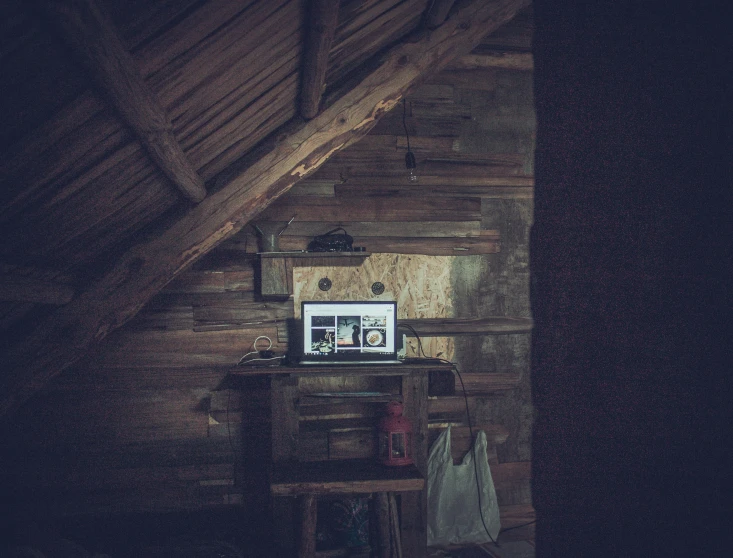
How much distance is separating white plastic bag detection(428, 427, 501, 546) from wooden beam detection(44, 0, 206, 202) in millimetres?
2557

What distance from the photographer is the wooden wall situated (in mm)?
3512

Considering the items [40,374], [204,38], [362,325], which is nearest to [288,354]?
[362,325]

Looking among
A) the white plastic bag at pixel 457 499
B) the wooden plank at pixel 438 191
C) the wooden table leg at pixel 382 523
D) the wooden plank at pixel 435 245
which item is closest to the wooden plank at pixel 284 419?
the wooden table leg at pixel 382 523

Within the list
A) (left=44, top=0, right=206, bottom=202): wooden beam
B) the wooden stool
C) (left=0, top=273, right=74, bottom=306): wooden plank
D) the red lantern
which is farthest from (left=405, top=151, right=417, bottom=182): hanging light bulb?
(left=0, top=273, right=74, bottom=306): wooden plank

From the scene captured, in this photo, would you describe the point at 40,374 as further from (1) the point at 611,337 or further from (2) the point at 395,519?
(1) the point at 611,337

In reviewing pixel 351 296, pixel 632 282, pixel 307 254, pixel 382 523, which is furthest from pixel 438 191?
pixel 632 282

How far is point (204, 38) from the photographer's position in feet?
5.64

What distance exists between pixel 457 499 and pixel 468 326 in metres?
1.20

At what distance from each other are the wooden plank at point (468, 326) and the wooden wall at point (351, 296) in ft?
0.03

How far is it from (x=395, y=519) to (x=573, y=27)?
2.87 m

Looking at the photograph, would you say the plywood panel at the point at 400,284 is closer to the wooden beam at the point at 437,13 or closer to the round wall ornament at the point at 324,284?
the round wall ornament at the point at 324,284

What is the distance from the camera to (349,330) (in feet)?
11.2

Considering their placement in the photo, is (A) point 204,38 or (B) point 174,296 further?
(B) point 174,296

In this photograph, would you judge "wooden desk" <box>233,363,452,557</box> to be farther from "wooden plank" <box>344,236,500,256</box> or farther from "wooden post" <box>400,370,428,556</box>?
"wooden plank" <box>344,236,500,256</box>
